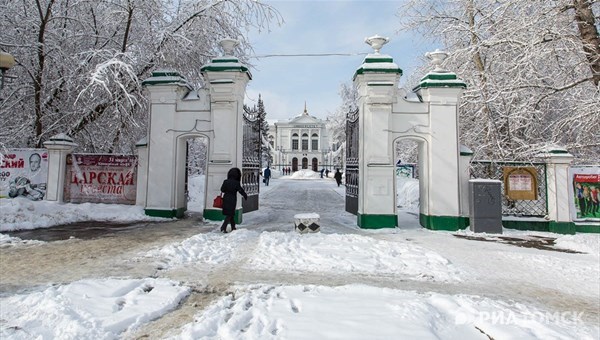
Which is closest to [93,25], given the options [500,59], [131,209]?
[131,209]

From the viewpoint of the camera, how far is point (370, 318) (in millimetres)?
3371

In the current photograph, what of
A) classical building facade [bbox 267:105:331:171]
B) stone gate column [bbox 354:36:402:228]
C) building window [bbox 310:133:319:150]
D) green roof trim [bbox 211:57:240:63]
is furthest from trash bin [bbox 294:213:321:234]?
building window [bbox 310:133:319:150]

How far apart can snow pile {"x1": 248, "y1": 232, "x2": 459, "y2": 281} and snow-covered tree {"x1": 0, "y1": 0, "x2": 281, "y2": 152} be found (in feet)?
24.0

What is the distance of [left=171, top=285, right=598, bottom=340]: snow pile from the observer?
3.08 m

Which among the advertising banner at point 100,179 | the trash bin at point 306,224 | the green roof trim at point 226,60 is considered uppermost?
the green roof trim at point 226,60

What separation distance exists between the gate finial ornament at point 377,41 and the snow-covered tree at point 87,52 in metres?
4.41

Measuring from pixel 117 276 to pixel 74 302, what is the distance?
1085mm

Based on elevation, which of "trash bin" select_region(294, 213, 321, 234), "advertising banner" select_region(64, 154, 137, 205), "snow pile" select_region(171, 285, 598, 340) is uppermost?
"advertising banner" select_region(64, 154, 137, 205)

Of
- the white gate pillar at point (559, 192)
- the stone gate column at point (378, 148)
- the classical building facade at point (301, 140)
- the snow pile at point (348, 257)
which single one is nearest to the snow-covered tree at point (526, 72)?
the white gate pillar at point (559, 192)

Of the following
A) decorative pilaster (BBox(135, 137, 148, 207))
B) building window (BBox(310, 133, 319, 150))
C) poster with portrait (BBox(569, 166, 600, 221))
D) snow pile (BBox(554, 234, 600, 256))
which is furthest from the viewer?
building window (BBox(310, 133, 319, 150))

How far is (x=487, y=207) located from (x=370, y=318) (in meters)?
6.99

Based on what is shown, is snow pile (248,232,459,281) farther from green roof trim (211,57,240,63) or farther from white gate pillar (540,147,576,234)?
green roof trim (211,57,240,63)

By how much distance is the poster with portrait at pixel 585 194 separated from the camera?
928cm

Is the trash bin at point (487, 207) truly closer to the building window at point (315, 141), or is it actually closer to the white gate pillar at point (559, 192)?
the white gate pillar at point (559, 192)
